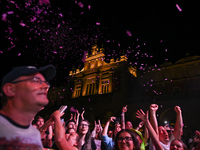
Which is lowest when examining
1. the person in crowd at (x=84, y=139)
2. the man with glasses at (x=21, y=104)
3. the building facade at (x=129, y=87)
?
the person in crowd at (x=84, y=139)

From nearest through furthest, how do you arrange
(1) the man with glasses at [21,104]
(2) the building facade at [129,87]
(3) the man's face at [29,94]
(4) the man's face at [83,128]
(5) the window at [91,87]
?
(1) the man with glasses at [21,104], (3) the man's face at [29,94], (4) the man's face at [83,128], (2) the building facade at [129,87], (5) the window at [91,87]

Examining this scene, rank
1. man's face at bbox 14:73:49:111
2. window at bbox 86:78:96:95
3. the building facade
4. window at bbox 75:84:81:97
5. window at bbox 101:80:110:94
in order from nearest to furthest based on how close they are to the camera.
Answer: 1. man's face at bbox 14:73:49:111
2. the building facade
3. window at bbox 101:80:110:94
4. window at bbox 86:78:96:95
5. window at bbox 75:84:81:97

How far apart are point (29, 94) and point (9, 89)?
186 millimetres

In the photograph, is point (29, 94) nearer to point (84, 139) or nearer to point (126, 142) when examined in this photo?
point (126, 142)

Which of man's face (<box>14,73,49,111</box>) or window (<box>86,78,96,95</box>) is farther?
Answer: window (<box>86,78,96,95</box>)

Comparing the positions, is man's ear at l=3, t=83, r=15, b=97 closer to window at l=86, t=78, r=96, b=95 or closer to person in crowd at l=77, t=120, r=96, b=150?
person in crowd at l=77, t=120, r=96, b=150

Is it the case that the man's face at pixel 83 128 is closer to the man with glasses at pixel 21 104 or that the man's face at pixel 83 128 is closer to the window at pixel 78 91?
the man with glasses at pixel 21 104

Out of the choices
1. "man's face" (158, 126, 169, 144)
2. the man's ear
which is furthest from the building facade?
the man's ear

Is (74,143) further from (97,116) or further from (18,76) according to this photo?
(97,116)

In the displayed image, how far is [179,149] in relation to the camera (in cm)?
259

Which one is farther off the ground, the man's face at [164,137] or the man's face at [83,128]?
the man's face at [83,128]

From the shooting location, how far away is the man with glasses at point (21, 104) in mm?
1024

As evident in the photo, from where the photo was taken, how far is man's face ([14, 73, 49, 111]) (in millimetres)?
1127

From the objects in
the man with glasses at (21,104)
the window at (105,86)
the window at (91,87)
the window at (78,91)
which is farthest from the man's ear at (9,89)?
the window at (78,91)
